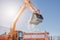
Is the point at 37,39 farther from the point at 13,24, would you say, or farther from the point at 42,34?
the point at 13,24

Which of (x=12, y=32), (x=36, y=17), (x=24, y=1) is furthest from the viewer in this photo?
(x=24, y=1)

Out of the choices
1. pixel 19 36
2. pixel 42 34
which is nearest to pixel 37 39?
pixel 42 34

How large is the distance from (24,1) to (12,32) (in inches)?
135

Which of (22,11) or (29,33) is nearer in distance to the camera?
(29,33)

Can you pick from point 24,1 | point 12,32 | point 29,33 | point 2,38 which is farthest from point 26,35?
point 24,1

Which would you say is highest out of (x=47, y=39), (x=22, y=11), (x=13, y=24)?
(x=22, y=11)

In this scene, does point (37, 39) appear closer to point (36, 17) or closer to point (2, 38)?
point (36, 17)

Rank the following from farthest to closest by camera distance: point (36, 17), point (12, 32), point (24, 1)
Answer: point (24, 1), point (12, 32), point (36, 17)

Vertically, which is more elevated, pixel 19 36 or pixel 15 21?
pixel 15 21

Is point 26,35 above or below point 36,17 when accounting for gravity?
below

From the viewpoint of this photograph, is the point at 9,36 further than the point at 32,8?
No

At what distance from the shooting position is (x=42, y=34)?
1527 cm

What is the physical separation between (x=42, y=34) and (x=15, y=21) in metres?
3.02

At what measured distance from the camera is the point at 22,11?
1700 centimetres
